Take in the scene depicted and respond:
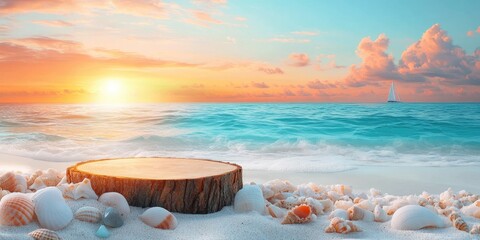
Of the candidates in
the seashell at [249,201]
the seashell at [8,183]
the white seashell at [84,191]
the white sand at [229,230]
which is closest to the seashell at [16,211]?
the white sand at [229,230]

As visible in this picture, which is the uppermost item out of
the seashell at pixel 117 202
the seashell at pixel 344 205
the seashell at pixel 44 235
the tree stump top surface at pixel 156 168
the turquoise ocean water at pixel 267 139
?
the tree stump top surface at pixel 156 168

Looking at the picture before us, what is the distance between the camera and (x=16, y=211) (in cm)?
252

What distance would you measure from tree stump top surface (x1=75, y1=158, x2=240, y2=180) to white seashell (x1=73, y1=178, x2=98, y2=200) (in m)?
0.17

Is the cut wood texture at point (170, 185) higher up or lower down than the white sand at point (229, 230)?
higher up

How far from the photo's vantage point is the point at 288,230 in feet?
9.07

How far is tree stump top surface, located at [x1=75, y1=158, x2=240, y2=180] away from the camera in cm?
320

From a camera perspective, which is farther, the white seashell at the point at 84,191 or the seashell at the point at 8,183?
the seashell at the point at 8,183

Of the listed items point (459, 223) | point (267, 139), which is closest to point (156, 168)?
point (459, 223)

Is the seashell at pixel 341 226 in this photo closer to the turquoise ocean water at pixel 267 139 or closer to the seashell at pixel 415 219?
the seashell at pixel 415 219

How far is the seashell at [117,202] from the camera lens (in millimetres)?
2824

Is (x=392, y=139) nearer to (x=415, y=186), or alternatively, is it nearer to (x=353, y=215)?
(x=415, y=186)

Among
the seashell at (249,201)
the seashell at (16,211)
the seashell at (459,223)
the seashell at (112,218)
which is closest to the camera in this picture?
the seashell at (16,211)

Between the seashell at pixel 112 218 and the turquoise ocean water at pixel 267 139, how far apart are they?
15.1 ft

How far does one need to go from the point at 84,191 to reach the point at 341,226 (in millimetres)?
1683
